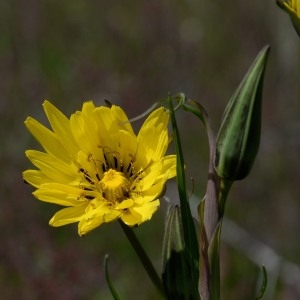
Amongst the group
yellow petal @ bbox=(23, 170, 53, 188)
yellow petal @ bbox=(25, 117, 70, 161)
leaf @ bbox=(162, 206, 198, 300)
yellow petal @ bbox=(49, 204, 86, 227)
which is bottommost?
leaf @ bbox=(162, 206, 198, 300)

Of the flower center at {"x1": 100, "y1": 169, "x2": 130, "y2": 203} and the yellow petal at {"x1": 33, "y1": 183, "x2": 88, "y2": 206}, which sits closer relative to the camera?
the yellow petal at {"x1": 33, "y1": 183, "x2": 88, "y2": 206}

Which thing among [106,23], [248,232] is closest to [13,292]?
[248,232]

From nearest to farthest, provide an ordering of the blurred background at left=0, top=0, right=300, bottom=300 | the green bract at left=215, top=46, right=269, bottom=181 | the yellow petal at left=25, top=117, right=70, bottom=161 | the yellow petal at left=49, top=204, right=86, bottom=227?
the green bract at left=215, top=46, right=269, bottom=181, the yellow petal at left=49, top=204, right=86, bottom=227, the yellow petal at left=25, top=117, right=70, bottom=161, the blurred background at left=0, top=0, right=300, bottom=300

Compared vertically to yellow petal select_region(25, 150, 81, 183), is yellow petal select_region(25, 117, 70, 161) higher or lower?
higher

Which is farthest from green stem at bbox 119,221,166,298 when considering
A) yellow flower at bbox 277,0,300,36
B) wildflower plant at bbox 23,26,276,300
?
yellow flower at bbox 277,0,300,36

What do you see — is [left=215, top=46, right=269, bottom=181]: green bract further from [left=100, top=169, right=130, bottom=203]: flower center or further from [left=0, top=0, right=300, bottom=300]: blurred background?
[left=0, top=0, right=300, bottom=300]: blurred background

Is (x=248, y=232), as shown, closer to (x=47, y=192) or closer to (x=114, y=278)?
(x=114, y=278)

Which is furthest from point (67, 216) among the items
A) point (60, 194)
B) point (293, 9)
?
point (293, 9)
